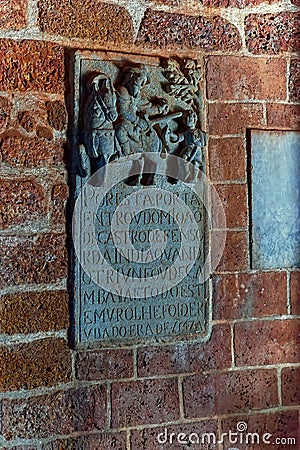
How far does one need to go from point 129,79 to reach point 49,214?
556 mm

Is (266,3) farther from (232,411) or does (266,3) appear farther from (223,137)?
(232,411)

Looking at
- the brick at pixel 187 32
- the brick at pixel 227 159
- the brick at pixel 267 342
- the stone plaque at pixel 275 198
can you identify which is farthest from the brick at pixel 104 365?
the brick at pixel 187 32

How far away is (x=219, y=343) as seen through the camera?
2.05m

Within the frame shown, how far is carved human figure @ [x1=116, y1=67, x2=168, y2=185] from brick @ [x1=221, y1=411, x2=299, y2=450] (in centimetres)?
98

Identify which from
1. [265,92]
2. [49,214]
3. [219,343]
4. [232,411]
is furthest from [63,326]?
[265,92]

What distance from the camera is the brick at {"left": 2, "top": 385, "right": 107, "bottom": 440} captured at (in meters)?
1.82

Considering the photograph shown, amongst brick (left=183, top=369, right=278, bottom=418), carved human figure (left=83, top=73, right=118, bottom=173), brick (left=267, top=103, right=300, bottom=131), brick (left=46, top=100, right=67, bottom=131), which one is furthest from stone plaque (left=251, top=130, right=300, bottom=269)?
brick (left=46, top=100, right=67, bottom=131)

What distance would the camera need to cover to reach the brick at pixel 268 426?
2062mm

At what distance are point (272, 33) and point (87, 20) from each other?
74 centimetres

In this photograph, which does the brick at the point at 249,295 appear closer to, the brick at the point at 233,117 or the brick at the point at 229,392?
the brick at the point at 229,392

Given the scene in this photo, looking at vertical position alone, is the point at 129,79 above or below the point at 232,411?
above

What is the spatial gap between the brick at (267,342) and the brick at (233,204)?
40cm

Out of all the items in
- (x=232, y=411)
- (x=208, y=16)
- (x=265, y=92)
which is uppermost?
→ (x=208, y=16)

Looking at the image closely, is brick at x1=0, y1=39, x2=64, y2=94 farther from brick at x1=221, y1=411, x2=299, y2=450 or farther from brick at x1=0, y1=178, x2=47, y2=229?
brick at x1=221, y1=411, x2=299, y2=450
